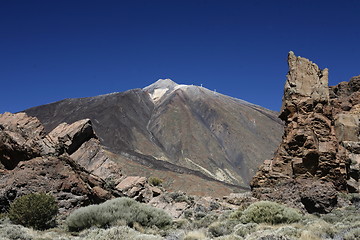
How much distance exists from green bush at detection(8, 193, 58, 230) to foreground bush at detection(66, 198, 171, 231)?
784 mm

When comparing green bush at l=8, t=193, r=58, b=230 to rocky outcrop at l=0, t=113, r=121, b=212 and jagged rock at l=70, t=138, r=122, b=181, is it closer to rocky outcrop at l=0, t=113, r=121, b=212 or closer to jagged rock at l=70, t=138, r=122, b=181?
rocky outcrop at l=0, t=113, r=121, b=212

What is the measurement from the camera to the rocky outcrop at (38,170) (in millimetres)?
12180

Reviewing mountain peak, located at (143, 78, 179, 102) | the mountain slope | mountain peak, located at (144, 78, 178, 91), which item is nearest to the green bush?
the mountain slope

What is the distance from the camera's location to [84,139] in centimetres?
1927

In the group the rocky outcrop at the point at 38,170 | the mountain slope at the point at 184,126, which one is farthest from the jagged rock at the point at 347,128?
the mountain slope at the point at 184,126

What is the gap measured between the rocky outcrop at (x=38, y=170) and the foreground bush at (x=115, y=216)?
6.09ft

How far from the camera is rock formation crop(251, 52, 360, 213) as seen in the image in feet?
53.3

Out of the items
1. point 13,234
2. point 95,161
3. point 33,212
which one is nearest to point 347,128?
point 95,161

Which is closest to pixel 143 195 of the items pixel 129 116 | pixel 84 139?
pixel 84 139

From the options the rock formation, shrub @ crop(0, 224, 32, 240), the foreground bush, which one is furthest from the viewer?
the rock formation

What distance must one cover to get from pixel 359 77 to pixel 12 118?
85.9ft

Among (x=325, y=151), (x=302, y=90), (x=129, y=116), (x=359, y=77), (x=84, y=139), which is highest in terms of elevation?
(x=129, y=116)

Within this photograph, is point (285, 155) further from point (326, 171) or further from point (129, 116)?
point (129, 116)

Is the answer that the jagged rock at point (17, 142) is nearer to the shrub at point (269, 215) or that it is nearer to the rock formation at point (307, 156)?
the shrub at point (269, 215)
